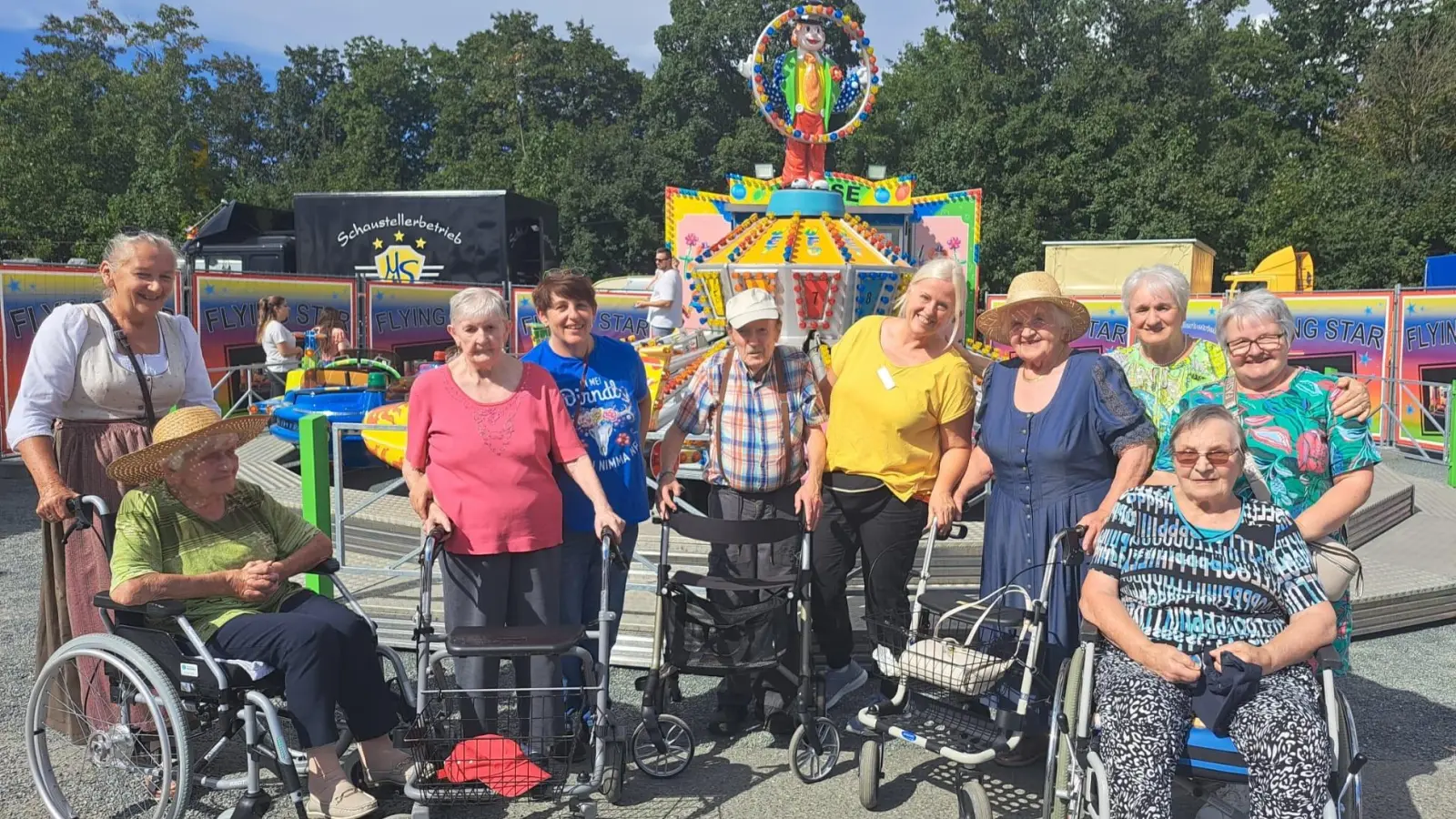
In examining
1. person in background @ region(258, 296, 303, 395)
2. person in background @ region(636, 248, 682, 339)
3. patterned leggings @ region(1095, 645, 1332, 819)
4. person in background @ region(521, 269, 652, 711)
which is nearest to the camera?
patterned leggings @ region(1095, 645, 1332, 819)

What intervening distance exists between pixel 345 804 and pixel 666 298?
8717mm

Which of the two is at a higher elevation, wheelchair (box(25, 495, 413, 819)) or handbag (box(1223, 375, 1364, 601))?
handbag (box(1223, 375, 1364, 601))

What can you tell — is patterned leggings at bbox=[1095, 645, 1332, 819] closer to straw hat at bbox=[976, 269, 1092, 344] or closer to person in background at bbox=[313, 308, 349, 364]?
straw hat at bbox=[976, 269, 1092, 344]

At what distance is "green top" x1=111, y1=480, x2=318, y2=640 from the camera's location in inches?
121

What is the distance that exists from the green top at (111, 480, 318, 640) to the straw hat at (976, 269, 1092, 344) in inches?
101

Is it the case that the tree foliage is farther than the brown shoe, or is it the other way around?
the tree foliage

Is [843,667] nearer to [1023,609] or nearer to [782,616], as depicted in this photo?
[782,616]

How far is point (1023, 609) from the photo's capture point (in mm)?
3115

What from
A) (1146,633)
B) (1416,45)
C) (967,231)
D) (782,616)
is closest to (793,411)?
(782,616)

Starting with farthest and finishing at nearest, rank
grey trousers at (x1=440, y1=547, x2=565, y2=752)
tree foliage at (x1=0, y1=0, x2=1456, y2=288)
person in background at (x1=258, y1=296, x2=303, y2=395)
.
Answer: tree foliage at (x1=0, y1=0, x2=1456, y2=288) → person in background at (x1=258, y1=296, x2=303, y2=395) → grey trousers at (x1=440, y1=547, x2=565, y2=752)

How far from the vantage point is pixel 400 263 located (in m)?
17.6

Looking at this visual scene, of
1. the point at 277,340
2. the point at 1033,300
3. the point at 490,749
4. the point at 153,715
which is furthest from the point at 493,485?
the point at 277,340

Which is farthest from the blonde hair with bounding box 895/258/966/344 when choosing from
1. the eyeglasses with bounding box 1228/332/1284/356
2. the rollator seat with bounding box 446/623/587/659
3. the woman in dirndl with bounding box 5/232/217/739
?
the woman in dirndl with bounding box 5/232/217/739

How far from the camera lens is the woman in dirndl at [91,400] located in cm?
322
